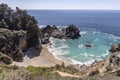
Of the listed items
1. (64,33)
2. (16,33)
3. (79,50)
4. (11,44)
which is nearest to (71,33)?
(64,33)

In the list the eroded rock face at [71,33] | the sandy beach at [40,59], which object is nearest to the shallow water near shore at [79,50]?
the sandy beach at [40,59]

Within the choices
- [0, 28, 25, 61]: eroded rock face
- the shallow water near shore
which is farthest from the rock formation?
the shallow water near shore

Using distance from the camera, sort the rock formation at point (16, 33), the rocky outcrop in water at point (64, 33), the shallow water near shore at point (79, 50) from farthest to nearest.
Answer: the rocky outcrop in water at point (64, 33), the shallow water near shore at point (79, 50), the rock formation at point (16, 33)

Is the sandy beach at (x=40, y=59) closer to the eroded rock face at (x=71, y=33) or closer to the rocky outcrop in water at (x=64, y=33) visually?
the rocky outcrop in water at (x=64, y=33)

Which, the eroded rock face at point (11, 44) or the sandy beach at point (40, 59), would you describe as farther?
the eroded rock face at point (11, 44)

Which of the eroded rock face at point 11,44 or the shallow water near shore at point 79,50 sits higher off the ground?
the eroded rock face at point 11,44

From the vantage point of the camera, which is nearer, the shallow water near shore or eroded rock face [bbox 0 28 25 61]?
eroded rock face [bbox 0 28 25 61]

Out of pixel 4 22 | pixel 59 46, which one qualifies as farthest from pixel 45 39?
pixel 4 22

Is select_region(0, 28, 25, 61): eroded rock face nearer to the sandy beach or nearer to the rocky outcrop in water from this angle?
the sandy beach

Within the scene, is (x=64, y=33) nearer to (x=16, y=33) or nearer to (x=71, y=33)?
(x=71, y=33)
